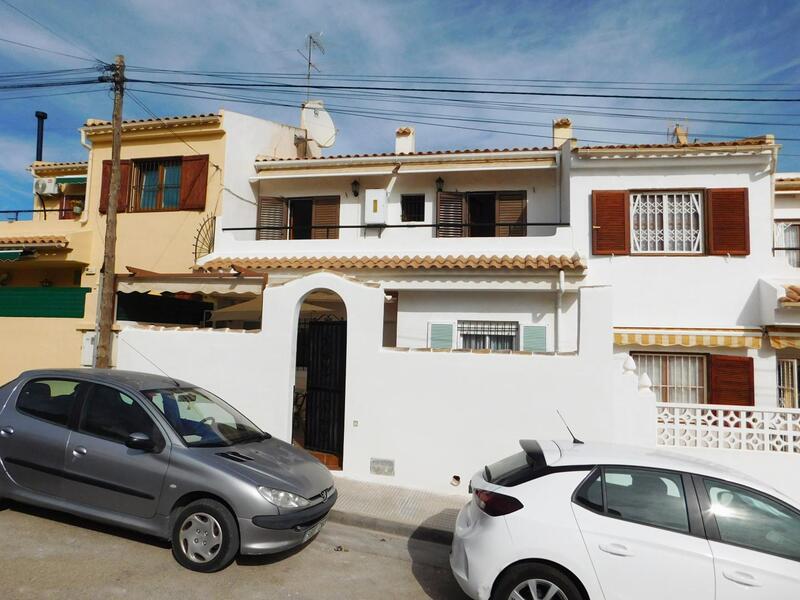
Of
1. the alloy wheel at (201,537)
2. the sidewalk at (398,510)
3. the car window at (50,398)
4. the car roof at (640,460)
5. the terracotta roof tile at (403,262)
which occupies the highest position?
the terracotta roof tile at (403,262)

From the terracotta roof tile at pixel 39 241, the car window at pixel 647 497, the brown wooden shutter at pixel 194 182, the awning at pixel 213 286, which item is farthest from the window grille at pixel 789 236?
the terracotta roof tile at pixel 39 241

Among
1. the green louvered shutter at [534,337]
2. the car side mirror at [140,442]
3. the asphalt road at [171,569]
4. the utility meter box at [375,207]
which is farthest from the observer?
the utility meter box at [375,207]

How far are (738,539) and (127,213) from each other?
1516 centimetres

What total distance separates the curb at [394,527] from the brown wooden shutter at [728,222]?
8.96 m

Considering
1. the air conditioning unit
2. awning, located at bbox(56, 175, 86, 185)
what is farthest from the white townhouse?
the air conditioning unit

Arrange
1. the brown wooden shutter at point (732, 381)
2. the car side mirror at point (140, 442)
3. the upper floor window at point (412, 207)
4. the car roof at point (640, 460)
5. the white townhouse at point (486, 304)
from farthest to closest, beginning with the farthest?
the upper floor window at point (412, 207) < the brown wooden shutter at point (732, 381) < the white townhouse at point (486, 304) < the car side mirror at point (140, 442) < the car roof at point (640, 460)

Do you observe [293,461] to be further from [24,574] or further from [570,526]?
[570,526]

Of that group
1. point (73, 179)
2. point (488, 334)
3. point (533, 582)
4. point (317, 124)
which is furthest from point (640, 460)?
point (73, 179)

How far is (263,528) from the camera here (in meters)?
4.70

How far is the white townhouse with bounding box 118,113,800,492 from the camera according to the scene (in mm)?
7539

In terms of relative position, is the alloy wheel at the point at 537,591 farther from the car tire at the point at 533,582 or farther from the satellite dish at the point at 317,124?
the satellite dish at the point at 317,124

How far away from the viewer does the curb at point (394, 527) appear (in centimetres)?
595

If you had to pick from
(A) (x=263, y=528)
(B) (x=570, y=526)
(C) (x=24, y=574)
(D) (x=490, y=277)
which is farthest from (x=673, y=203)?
(C) (x=24, y=574)

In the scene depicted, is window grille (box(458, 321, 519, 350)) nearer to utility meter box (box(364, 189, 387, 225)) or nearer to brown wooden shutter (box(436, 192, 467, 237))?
brown wooden shutter (box(436, 192, 467, 237))
